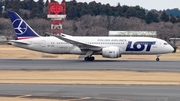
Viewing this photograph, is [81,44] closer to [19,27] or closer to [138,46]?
[138,46]

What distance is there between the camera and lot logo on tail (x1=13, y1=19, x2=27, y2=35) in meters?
57.1

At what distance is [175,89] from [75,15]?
406 ft

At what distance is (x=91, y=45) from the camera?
178ft

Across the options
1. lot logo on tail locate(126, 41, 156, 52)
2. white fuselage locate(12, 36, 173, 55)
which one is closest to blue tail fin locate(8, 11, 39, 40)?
white fuselage locate(12, 36, 173, 55)

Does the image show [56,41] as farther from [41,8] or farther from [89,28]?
[41,8]

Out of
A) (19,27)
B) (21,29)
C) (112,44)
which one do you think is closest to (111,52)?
(112,44)

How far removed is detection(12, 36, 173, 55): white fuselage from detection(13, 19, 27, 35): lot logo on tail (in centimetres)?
115

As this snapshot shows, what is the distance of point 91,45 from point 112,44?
2440 mm

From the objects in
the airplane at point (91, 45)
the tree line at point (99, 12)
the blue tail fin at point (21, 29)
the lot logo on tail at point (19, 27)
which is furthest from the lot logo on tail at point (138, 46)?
the tree line at point (99, 12)

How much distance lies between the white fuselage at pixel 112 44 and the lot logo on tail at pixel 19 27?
1.15m

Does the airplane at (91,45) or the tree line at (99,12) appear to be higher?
the tree line at (99,12)

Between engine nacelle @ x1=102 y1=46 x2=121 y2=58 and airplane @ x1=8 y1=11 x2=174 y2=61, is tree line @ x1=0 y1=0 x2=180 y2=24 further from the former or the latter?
engine nacelle @ x1=102 y1=46 x2=121 y2=58

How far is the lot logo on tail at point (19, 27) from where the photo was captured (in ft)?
187

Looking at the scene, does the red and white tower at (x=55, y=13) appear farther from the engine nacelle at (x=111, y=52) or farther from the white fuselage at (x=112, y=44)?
the engine nacelle at (x=111, y=52)
